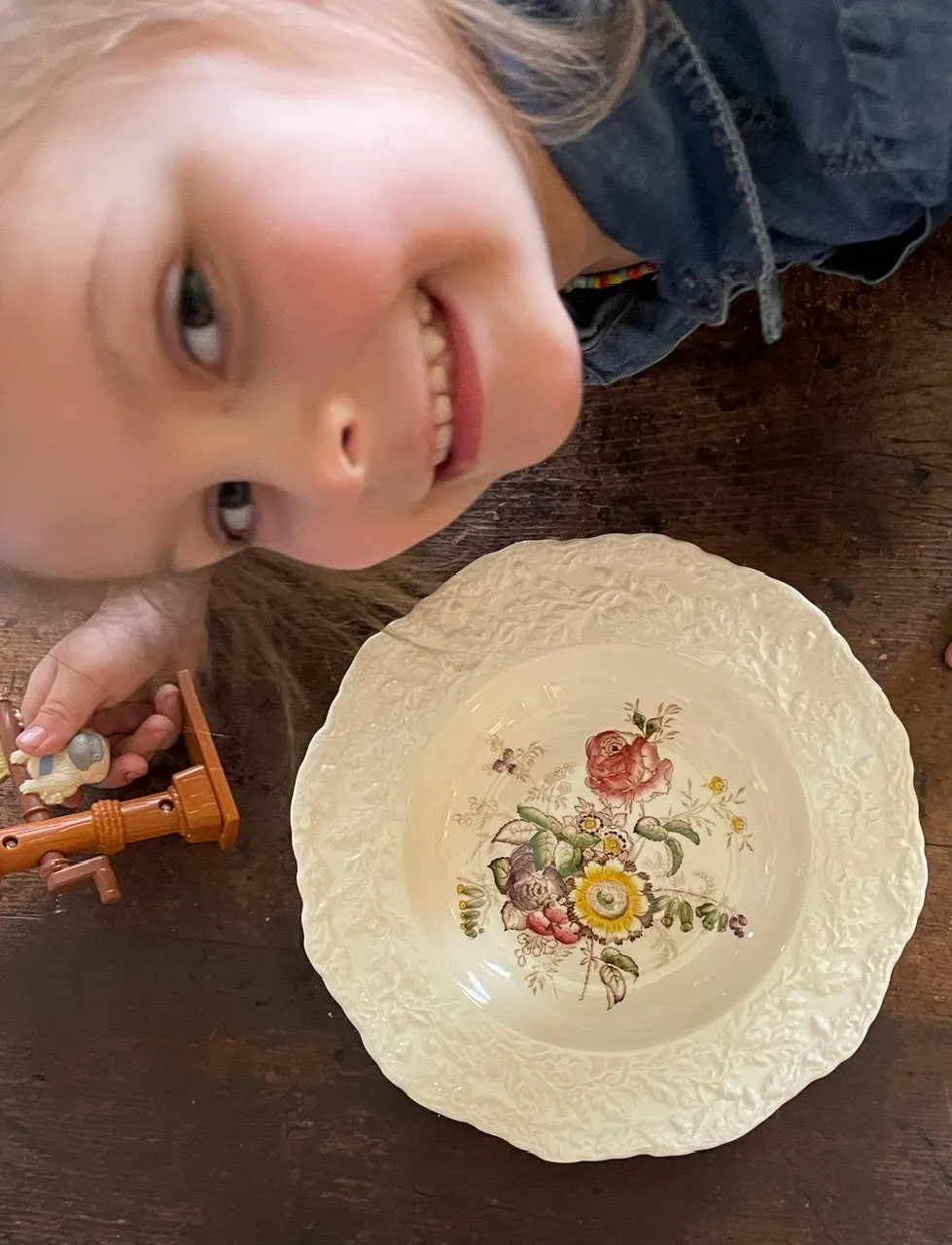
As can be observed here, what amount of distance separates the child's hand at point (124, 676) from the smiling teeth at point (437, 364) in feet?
0.92

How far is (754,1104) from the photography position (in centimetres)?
58

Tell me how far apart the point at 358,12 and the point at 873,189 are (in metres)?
0.31

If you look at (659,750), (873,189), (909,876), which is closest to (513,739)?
(659,750)

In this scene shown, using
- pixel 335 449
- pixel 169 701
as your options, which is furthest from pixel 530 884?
pixel 335 449

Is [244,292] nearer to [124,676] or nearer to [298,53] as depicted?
[298,53]

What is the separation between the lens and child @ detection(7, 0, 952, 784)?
1.15 ft

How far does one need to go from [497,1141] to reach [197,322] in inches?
21.7

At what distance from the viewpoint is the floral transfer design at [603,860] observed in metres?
0.66

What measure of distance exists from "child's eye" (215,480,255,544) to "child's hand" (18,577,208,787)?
0.59ft

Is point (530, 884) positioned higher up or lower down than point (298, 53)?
lower down

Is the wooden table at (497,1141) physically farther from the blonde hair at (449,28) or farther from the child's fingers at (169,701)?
the blonde hair at (449,28)

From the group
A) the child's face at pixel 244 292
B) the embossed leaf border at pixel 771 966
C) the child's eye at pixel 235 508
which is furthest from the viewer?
the embossed leaf border at pixel 771 966

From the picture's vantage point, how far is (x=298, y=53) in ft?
1.23

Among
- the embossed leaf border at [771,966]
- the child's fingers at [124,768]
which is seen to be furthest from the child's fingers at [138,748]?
the embossed leaf border at [771,966]
